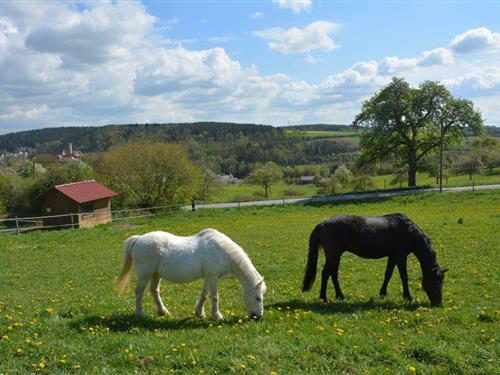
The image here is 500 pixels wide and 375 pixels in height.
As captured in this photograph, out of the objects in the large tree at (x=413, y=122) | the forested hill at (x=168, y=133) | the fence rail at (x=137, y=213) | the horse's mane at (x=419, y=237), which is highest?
the forested hill at (x=168, y=133)

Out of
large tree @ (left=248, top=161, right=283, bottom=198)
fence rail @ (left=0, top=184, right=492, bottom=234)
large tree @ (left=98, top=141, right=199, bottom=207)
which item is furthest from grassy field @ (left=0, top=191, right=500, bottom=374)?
large tree @ (left=248, top=161, right=283, bottom=198)

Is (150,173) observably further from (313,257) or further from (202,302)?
(202,302)

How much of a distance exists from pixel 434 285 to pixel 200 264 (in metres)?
4.84

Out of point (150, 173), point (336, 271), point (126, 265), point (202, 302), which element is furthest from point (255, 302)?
point (150, 173)

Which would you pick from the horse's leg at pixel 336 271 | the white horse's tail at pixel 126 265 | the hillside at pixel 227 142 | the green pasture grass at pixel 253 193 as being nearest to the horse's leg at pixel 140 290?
the white horse's tail at pixel 126 265

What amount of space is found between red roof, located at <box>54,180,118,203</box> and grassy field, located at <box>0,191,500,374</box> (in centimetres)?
2083

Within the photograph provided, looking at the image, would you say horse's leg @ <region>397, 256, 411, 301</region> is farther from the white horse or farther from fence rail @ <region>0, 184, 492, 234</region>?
Answer: fence rail @ <region>0, 184, 492, 234</region>

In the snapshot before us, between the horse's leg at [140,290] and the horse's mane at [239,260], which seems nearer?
the horse's mane at [239,260]

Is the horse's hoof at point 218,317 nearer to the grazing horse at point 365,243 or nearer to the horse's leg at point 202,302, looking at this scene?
the horse's leg at point 202,302

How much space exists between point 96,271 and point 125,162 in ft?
99.0

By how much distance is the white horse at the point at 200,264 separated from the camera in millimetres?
8094

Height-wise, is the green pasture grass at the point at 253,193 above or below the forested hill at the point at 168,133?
below

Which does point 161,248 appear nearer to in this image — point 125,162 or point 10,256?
point 10,256

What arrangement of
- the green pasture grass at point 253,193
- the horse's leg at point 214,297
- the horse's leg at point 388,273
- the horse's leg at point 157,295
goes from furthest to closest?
the green pasture grass at point 253,193, the horse's leg at point 388,273, the horse's leg at point 157,295, the horse's leg at point 214,297
